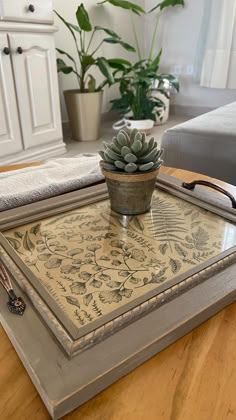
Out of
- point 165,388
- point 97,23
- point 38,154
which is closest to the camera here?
point 165,388

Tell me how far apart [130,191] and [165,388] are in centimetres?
32

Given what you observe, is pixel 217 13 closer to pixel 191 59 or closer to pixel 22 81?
pixel 191 59

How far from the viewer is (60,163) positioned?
83 centimetres

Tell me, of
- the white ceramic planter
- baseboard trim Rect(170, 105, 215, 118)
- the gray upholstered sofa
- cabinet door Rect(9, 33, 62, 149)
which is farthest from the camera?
baseboard trim Rect(170, 105, 215, 118)

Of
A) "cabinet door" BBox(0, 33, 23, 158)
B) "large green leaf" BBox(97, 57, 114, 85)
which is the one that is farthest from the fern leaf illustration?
"large green leaf" BBox(97, 57, 114, 85)

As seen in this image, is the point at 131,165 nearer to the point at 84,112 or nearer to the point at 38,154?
the point at 38,154

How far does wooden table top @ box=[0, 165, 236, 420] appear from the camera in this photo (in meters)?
0.30

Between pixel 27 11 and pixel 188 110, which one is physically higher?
pixel 27 11

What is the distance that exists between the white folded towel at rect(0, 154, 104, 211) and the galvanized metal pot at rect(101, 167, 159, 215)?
0.15m

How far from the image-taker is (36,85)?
195cm

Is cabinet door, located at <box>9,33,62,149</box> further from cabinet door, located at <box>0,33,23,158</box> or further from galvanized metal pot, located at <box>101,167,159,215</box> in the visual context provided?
galvanized metal pot, located at <box>101,167,159,215</box>

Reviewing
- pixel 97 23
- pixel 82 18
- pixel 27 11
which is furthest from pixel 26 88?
pixel 97 23

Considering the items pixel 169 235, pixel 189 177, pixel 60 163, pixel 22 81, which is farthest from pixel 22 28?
pixel 169 235

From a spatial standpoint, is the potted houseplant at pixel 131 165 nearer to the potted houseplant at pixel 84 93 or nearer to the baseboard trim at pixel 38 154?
the baseboard trim at pixel 38 154
